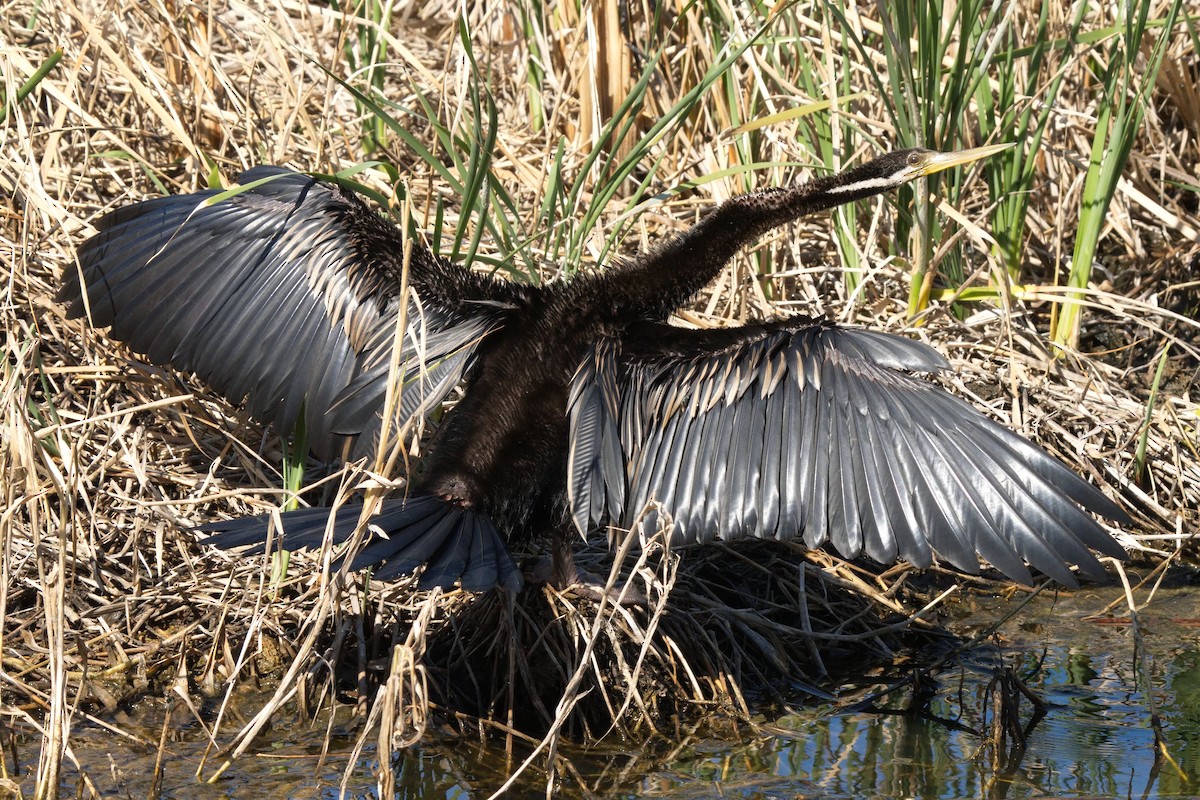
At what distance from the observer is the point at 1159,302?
4824 millimetres

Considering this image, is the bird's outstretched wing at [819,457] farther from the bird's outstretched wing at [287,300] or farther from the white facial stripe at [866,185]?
the white facial stripe at [866,185]

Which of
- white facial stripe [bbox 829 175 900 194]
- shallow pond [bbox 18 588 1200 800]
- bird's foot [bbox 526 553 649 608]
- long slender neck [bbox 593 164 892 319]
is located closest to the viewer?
shallow pond [bbox 18 588 1200 800]

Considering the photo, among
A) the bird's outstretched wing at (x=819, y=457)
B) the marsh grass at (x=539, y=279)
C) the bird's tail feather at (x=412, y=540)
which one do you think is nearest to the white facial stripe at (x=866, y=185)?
the marsh grass at (x=539, y=279)

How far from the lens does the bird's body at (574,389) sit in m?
2.78

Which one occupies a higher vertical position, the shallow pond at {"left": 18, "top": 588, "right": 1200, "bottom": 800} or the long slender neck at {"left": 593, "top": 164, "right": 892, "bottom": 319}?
the long slender neck at {"left": 593, "top": 164, "right": 892, "bottom": 319}

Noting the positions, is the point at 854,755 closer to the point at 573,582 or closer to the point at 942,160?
the point at 573,582

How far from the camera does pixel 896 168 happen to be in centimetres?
368

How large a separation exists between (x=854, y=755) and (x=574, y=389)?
1.01m

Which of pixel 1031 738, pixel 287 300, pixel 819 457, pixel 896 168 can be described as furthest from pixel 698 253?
pixel 1031 738

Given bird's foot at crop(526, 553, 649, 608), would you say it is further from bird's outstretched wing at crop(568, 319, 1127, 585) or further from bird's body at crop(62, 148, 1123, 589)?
bird's outstretched wing at crop(568, 319, 1127, 585)

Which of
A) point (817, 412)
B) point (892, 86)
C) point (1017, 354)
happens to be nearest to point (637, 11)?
point (892, 86)

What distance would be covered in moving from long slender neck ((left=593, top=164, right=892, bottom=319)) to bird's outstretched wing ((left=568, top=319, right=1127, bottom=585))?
209 mm

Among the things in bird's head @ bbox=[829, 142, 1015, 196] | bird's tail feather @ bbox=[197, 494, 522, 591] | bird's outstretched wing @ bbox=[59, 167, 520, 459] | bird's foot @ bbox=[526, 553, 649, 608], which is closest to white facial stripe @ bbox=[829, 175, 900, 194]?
bird's head @ bbox=[829, 142, 1015, 196]

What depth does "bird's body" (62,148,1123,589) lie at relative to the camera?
2.78m
